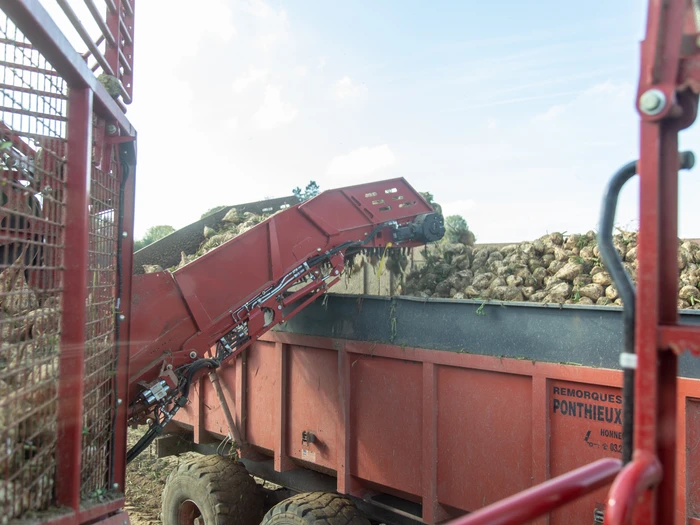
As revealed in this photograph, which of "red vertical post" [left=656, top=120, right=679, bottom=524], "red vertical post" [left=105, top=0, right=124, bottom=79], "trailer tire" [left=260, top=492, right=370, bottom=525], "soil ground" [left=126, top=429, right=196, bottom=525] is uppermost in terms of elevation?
"red vertical post" [left=105, top=0, right=124, bottom=79]

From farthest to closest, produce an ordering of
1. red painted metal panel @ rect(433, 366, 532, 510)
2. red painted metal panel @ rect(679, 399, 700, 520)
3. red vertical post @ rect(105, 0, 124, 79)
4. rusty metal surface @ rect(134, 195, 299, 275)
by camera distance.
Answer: rusty metal surface @ rect(134, 195, 299, 275) < red painted metal panel @ rect(433, 366, 532, 510) < red vertical post @ rect(105, 0, 124, 79) < red painted metal panel @ rect(679, 399, 700, 520)

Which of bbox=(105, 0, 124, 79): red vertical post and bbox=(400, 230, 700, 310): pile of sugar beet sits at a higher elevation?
bbox=(105, 0, 124, 79): red vertical post

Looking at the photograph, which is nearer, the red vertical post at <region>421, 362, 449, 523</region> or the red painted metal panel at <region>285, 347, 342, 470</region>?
A: the red vertical post at <region>421, 362, 449, 523</region>

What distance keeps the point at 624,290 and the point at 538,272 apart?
11.1 feet

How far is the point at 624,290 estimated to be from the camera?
1.49 metres

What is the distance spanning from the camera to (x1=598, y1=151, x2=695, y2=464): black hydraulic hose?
1.47 metres

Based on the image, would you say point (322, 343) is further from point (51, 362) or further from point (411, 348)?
point (51, 362)

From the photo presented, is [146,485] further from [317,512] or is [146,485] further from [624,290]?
[624,290]

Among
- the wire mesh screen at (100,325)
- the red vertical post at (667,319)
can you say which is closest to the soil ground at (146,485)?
the wire mesh screen at (100,325)

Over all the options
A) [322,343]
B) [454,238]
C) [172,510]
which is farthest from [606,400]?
[172,510]

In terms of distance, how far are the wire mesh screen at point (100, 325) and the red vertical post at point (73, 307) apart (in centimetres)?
30

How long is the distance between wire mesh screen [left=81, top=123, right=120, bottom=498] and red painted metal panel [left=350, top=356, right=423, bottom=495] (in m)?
1.85

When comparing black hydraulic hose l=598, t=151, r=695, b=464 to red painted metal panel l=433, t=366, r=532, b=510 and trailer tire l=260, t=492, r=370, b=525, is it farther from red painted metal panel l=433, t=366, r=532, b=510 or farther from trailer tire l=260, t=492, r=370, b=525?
trailer tire l=260, t=492, r=370, b=525

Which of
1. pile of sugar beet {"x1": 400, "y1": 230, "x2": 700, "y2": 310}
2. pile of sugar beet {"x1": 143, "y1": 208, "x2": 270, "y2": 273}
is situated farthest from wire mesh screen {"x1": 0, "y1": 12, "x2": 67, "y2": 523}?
pile of sugar beet {"x1": 143, "y1": 208, "x2": 270, "y2": 273}
